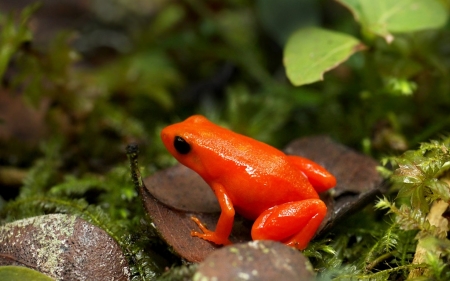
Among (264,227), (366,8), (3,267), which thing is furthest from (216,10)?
(3,267)

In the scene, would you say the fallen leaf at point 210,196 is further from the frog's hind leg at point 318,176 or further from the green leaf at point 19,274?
the green leaf at point 19,274

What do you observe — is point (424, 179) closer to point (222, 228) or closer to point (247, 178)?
point (247, 178)

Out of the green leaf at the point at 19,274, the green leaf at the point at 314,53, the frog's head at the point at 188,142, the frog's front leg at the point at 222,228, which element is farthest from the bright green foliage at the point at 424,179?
the green leaf at the point at 19,274

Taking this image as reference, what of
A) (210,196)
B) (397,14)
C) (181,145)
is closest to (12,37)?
(181,145)

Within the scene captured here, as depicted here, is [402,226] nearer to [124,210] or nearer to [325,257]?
[325,257]

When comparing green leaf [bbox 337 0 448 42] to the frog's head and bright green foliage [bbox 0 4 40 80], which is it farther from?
bright green foliage [bbox 0 4 40 80]

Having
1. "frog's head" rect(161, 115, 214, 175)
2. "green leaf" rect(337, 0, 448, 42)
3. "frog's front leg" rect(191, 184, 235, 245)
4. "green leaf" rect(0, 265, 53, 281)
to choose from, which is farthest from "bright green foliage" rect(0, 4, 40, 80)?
"green leaf" rect(337, 0, 448, 42)
